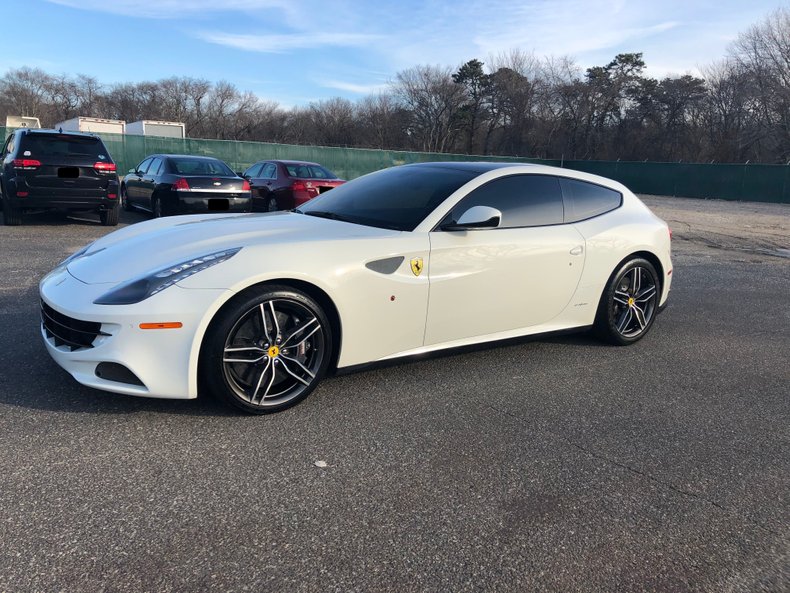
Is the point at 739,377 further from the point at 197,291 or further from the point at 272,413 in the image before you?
the point at 197,291

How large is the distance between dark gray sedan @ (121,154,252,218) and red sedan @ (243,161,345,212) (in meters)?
1.12

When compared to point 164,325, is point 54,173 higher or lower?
higher

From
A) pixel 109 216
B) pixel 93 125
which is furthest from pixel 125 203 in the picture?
pixel 93 125

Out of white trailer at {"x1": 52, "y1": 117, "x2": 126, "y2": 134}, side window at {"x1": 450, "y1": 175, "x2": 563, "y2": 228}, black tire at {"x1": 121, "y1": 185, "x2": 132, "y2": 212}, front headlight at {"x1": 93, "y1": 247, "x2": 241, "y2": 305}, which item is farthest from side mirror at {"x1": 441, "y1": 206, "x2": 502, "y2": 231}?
white trailer at {"x1": 52, "y1": 117, "x2": 126, "y2": 134}

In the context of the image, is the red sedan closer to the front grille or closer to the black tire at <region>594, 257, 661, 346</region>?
the black tire at <region>594, 257, 661, 346</region>

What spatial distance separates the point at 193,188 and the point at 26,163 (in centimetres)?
265

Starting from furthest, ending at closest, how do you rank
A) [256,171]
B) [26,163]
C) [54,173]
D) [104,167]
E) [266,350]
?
[256,171] < [104,167] < [54,173] < [26,163] < [266,350]

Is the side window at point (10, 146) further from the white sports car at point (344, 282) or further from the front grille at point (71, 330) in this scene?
the front grille at point (71, 330)

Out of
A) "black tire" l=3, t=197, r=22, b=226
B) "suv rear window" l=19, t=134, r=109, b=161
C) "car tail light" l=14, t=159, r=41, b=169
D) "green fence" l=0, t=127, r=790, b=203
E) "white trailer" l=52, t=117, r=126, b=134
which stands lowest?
"black tire" l=3, t=197, r=22, b=226

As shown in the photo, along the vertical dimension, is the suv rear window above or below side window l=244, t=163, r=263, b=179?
above

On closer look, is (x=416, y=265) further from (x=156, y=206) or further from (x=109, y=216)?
(x=156, y=206)

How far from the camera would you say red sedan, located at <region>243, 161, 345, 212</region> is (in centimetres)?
1238

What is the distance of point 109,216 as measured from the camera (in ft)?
36.2

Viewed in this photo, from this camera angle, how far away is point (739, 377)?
14.1 feet
